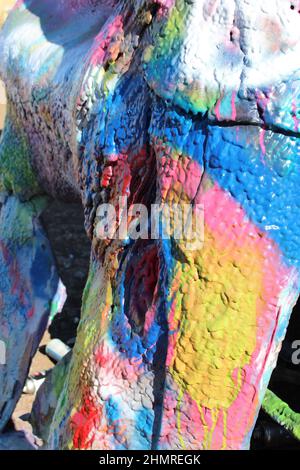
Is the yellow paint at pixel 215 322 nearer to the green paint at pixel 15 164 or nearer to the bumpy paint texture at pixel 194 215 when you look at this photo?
the bumpy paint texture at pixel 194 215

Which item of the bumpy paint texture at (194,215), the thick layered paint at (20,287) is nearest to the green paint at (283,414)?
the bumpy paint texture at (194,215)

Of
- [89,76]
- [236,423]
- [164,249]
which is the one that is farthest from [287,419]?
[89,76]

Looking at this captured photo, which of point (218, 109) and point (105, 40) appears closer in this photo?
point (218, 109)

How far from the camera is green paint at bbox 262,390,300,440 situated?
914 mm

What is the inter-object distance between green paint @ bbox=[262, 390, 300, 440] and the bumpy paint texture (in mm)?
256

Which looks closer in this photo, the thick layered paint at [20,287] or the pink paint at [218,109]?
the pink paint at [218,109]

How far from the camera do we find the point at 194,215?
616 millimetres

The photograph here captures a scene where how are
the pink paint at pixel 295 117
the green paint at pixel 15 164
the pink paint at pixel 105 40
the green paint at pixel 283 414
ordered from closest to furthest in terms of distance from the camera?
1. the pink paint at pixel 295 117
2. the pink paint at pixel 105 40
3. the green paint at pixel 283 414
4. the green paint at pixel 15 164

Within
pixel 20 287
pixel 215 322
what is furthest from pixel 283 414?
pixel 20 287

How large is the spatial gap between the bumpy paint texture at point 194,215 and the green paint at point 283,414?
0.26 metres

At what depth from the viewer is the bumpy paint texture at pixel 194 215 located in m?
0.58

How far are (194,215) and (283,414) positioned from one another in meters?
0.43

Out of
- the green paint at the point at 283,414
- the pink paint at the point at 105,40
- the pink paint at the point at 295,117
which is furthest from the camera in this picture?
the green paint at the point at 283,414

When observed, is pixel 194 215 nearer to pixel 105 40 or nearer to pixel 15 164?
pixel 105 40
